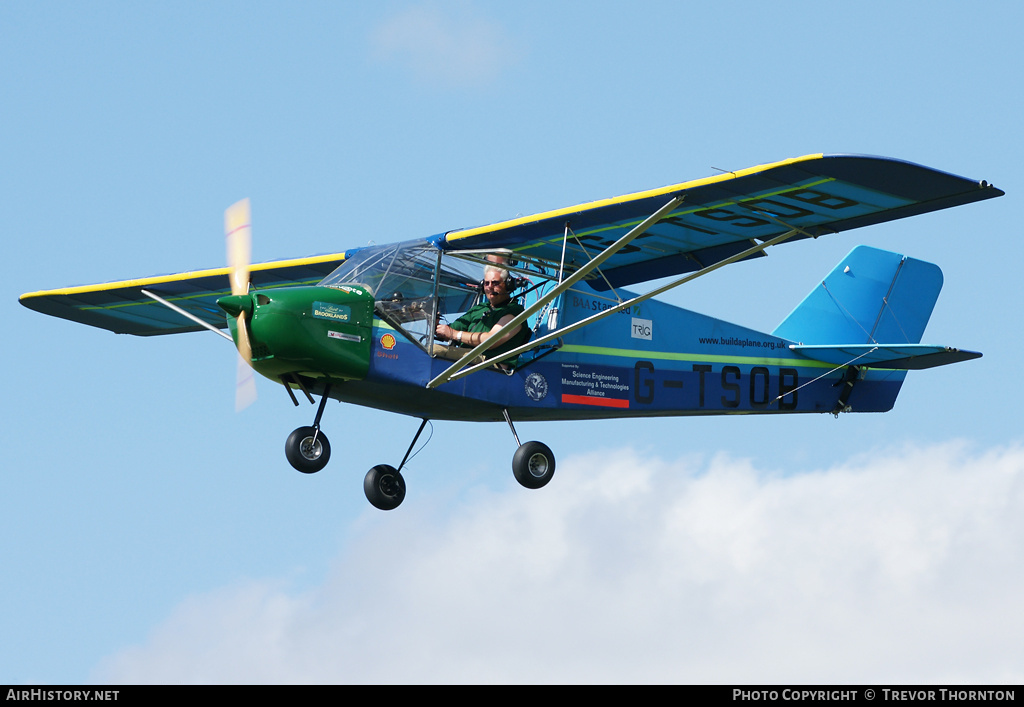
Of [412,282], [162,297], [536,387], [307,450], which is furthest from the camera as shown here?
[162,297]

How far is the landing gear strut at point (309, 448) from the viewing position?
1427cm

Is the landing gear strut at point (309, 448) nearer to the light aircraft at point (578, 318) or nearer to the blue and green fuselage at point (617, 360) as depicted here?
the light aircraft at point (578, 318)

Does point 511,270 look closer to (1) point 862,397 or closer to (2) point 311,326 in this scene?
(2) point 311,326

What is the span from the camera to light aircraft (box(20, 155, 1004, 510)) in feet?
45.5

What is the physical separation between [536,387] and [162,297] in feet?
18.8

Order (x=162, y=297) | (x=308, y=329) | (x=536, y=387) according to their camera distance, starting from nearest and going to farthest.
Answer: (x=308, y=329)
(x=536, y=387)
(x=162, y=297)

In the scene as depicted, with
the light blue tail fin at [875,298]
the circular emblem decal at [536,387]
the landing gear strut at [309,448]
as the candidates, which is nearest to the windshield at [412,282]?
the circular emblem decal at [536,387]

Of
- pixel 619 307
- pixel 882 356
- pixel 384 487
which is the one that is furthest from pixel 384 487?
pixel 882 356

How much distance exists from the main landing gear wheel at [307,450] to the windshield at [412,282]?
54.2 inches

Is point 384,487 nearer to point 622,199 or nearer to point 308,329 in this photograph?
point 308,329

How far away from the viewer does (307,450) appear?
1433 centimetres

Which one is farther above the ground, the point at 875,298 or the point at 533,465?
the point at 875,298

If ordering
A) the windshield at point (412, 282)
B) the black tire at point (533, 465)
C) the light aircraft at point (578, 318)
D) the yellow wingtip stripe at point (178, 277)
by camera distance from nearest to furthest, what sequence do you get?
the light aircraft at point (578, 318)
the windshield at point (412, 282)
the black tire at point (533, 465)
the yellow wingtip stripe at point (178, 277)

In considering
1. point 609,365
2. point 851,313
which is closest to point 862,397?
point 851,313
